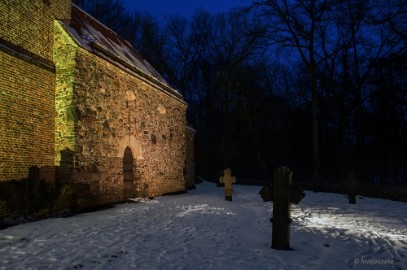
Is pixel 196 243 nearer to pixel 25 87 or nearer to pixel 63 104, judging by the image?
pixel 63 104

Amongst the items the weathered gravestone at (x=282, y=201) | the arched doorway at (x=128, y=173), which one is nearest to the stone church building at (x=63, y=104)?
the arched doorway at (x=128, y=173)

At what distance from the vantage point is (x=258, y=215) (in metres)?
9.79

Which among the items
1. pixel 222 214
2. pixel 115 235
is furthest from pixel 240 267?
pixel 222 214

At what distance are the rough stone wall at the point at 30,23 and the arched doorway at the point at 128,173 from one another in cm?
485

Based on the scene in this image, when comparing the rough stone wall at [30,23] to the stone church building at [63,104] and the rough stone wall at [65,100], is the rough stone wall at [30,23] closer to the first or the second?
the stone church building at [63,104]

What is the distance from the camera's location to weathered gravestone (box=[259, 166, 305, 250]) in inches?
221

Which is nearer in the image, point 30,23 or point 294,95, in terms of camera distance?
point 30,23

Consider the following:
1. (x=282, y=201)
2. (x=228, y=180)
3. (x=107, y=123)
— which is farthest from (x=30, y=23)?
(x=228, y=180)

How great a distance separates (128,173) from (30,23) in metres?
6.40

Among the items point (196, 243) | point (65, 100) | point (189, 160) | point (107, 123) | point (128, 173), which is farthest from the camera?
point (189, 160)

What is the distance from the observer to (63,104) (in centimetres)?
1027

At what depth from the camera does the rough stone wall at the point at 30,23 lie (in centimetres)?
926

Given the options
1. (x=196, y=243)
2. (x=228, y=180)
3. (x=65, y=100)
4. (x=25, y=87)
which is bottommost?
(x=196, y=243)

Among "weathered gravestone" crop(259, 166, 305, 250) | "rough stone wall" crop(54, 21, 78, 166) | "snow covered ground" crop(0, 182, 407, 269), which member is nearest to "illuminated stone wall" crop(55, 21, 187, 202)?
"rough stone wall" crop(54, 21, 78, 166)
